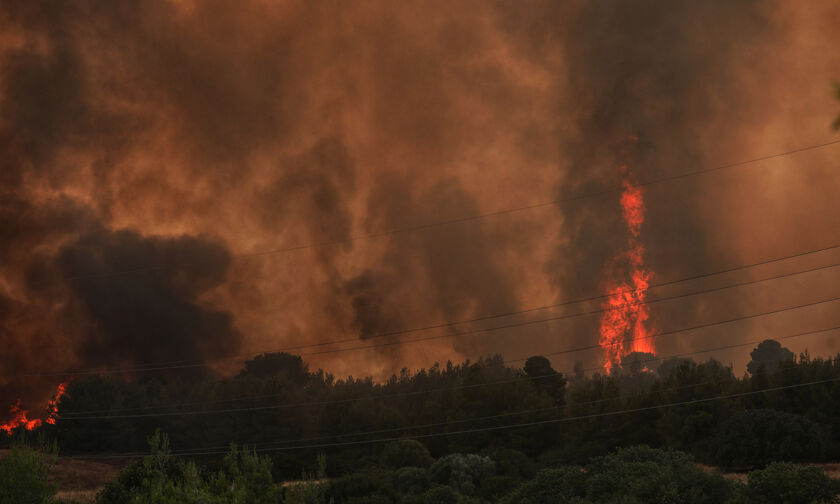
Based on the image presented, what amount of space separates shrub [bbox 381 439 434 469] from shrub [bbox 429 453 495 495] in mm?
11929

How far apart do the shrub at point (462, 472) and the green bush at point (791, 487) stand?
20491 mm

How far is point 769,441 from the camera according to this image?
4775 centimetres

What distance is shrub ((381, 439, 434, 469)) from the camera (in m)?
63.8

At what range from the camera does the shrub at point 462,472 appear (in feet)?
156

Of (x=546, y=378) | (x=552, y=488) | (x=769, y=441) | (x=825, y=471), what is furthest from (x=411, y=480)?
(x=546, y=378)

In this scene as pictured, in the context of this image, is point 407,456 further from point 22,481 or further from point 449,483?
point 22,481

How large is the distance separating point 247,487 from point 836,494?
25071 millimetres

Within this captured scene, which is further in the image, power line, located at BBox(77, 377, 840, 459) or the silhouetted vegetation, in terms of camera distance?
power line, located at BBox(77, 377, 840, 459)

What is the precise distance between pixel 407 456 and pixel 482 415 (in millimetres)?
16874

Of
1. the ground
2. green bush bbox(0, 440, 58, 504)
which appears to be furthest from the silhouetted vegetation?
the ground

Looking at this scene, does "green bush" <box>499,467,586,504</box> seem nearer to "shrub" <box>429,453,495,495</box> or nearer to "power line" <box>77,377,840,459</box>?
"shrub" <box>429,453,495,495</box>

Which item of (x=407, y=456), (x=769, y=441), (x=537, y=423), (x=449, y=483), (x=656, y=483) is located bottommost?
(x=449, y=483)

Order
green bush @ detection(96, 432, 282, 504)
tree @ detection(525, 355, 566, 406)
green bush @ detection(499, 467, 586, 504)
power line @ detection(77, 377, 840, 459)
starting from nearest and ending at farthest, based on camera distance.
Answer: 1. green bush @ detection(96, 432, 282, 504)
2. green bush @ detection(499, 467, 586, 504)
3. power line @ detection(77, 377, 840, 459)
4. tree @ detection(525, 355, 566, 406)

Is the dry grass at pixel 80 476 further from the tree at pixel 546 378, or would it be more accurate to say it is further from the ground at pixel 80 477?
the tree at pixel 546 378
